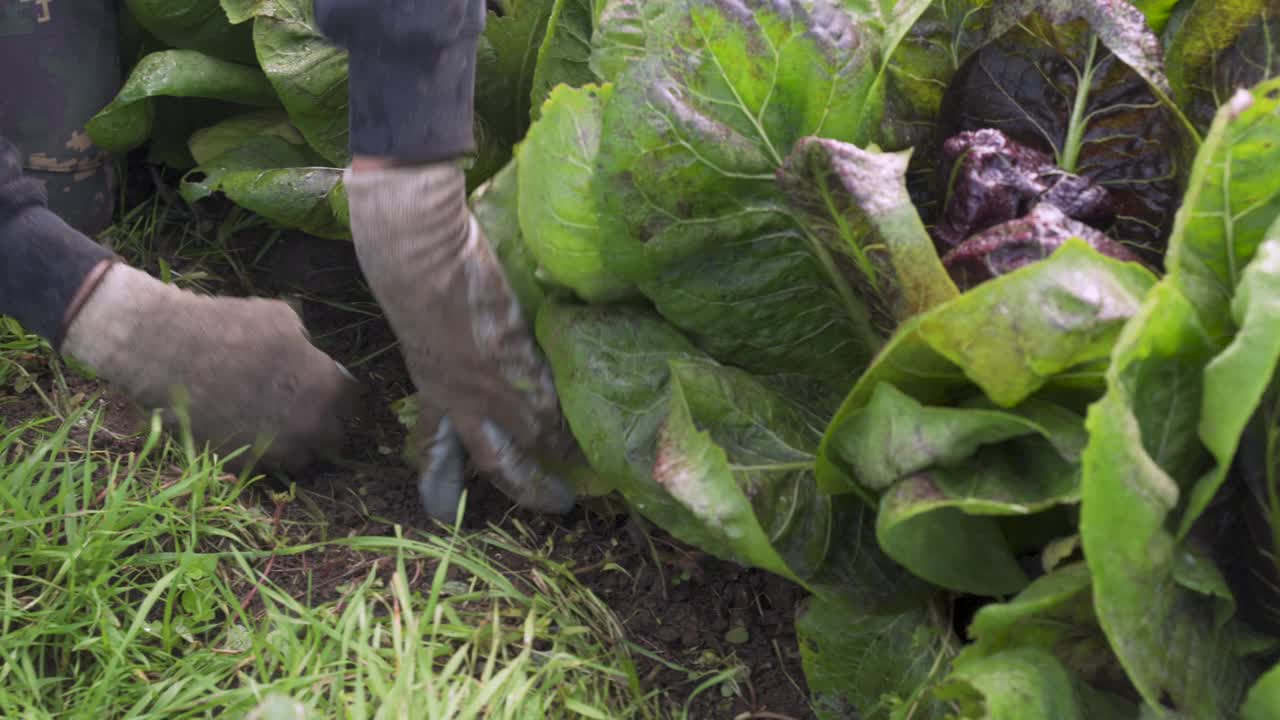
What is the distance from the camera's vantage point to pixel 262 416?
1761mm

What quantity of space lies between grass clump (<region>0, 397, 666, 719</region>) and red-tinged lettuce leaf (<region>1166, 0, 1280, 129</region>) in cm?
104

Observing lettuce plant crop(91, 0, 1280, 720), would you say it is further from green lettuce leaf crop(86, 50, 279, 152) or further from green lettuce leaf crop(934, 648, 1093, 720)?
green lettuce leaf crop(86, 50, 279, 152)

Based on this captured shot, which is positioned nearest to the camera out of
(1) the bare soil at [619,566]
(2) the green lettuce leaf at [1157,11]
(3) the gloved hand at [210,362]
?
(2) the green lettuce leaf at [1157,11]

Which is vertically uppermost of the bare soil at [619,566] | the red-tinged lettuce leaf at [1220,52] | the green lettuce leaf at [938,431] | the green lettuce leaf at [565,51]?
the red-tinged lettuce leaf at [1220,52]

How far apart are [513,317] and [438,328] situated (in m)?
0.13

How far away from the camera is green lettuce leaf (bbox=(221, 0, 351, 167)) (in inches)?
80.1

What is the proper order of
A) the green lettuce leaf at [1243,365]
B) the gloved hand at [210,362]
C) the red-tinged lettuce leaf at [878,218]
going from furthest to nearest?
the gloved hand at [210,362] < the red-tinged lettuce leaf at [878,218] < the green lettuce leaf at [1243,365]

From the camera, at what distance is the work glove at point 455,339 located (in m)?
1.51

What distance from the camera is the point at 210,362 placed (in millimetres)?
1736

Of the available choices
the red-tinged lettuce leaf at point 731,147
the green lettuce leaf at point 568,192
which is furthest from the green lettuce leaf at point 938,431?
the green lettuce leaf at point 568,192

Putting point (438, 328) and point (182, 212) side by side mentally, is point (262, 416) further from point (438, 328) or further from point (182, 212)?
point (182, 212)

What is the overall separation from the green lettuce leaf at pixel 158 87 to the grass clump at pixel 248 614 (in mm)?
654

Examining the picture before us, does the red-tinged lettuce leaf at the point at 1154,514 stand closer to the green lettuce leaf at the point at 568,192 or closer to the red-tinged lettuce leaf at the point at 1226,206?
the red-tinged lettuce leaf at the point at 1226,206

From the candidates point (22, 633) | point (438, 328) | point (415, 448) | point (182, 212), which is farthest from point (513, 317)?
Answer: point (182, 212)
